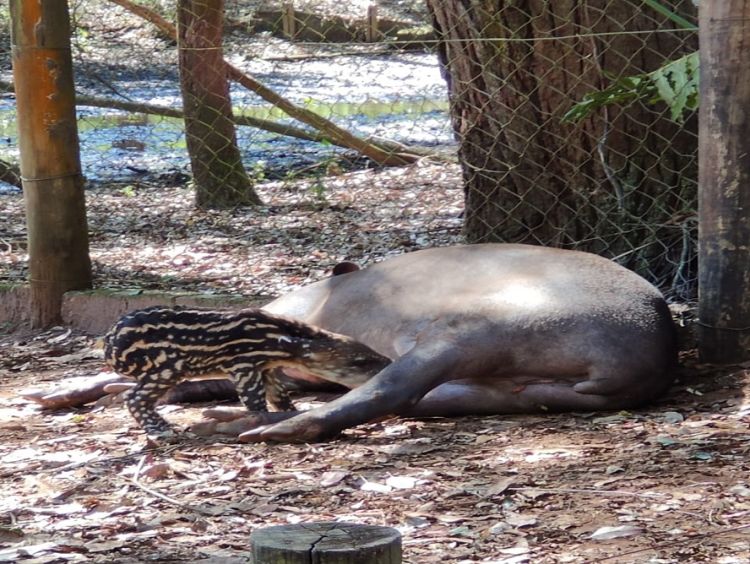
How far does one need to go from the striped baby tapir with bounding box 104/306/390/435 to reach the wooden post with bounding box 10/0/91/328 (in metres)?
1.72

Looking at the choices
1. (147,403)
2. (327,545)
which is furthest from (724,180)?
(327,545)

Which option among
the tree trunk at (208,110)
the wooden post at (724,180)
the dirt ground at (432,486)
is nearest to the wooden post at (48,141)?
the tree trunk at (208,110)

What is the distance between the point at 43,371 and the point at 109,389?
0.77 meters

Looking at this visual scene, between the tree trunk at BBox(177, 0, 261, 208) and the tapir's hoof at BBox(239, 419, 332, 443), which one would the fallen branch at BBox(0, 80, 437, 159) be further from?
the tapir's hoof at BBox(239, 419, 332, 443)

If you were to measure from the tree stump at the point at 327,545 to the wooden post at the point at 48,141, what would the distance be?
3.92 meters

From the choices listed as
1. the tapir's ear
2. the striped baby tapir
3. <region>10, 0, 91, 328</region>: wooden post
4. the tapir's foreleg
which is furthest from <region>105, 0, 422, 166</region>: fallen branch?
the tapir's foreleg

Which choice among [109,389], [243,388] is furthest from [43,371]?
[243,388]

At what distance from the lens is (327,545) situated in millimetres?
2311

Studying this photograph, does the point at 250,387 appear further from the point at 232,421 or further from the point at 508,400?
the point at 508,400

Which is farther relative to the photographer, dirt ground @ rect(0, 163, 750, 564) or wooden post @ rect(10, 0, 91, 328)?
wooden post @ rect(10, 0, 91, 328)

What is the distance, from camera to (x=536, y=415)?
455 centimetres

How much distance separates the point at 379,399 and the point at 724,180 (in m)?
1.46

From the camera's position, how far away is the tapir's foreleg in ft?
13.9

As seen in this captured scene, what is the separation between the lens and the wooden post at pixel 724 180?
4.52 metres
